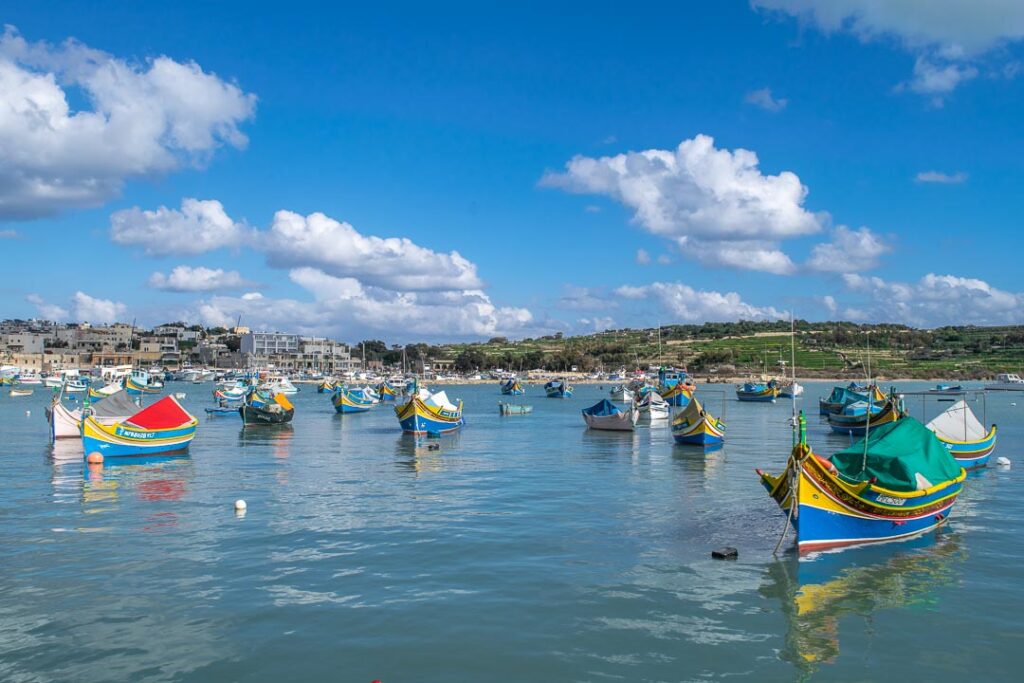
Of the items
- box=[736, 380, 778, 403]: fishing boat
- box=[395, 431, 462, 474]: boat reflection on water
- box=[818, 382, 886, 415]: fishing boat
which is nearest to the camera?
box=[395, 431, 462, 474]: boat reflection on water

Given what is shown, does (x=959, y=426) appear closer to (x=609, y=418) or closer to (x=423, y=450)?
(x=609, y=418)

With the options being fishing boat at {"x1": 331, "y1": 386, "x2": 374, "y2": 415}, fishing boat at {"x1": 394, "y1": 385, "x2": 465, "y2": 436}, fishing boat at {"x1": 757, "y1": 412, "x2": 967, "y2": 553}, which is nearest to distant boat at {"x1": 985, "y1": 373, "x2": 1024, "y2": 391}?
fishing boat at {"x1": 331, "y1": 386, "x2": 374, "y2": 415}

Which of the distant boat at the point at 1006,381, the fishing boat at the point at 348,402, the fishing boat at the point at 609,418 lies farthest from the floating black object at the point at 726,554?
the distant boat at the point at 1006,381

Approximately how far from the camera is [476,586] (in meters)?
17.4

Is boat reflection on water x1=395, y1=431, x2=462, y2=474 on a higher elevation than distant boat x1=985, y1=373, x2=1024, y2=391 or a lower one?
lower

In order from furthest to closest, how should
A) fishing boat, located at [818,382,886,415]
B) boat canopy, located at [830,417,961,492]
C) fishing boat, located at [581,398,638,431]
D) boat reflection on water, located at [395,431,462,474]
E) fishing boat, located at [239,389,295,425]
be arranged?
fishing boat, located at [818,382,886,415]
fishing boat, located at [239,389,295,425]
fishing boat, located at [581,398,638,431]
boat reflection on water, located at [395,431,462,474]
boat canopy, located at [830,417,961,492]

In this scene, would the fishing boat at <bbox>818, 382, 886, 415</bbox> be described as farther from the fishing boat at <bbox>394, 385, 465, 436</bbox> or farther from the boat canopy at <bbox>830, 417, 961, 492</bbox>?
the boat canopy at <bbox>830, 417, 961, 492</bbox>

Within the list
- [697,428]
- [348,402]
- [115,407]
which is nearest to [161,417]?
[115,407]

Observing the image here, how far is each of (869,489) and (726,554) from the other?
160 inches

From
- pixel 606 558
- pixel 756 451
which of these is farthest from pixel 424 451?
pixel 606 558

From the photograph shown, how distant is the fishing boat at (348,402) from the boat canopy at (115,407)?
40.0m

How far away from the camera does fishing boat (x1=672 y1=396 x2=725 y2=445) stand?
46.7 m

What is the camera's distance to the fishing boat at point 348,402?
83.2 metres

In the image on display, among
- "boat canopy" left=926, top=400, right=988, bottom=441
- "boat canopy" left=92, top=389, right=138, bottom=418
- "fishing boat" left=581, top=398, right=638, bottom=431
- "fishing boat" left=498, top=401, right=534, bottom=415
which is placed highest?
"boat canopy" left=92, top=389, right=138, bottom=418
